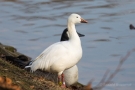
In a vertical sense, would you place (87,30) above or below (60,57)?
below

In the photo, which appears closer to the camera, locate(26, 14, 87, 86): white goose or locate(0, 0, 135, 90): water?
locate(26, 14, 87, 86): white goose

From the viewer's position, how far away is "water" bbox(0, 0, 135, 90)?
35.7ft

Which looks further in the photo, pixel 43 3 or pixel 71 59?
pixel 43 3

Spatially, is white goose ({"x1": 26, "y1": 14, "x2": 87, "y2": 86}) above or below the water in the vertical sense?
above

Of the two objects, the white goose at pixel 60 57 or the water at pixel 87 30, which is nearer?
the white goose at pixel 60 57

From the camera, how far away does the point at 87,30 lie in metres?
14.8

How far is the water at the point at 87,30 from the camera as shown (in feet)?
35.7

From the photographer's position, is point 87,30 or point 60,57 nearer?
point 60,57

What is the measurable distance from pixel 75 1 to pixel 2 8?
11.6ft

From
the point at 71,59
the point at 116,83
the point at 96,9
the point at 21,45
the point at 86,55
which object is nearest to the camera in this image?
the point at 71,59

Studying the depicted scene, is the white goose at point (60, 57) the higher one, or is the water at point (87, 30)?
the white goose at point (60, 57)

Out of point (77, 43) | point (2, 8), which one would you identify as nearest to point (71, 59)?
point (77, 43)

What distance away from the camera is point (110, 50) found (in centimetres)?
1251

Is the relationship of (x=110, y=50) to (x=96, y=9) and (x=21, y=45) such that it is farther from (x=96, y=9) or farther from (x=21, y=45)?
(x=96, y=9)
